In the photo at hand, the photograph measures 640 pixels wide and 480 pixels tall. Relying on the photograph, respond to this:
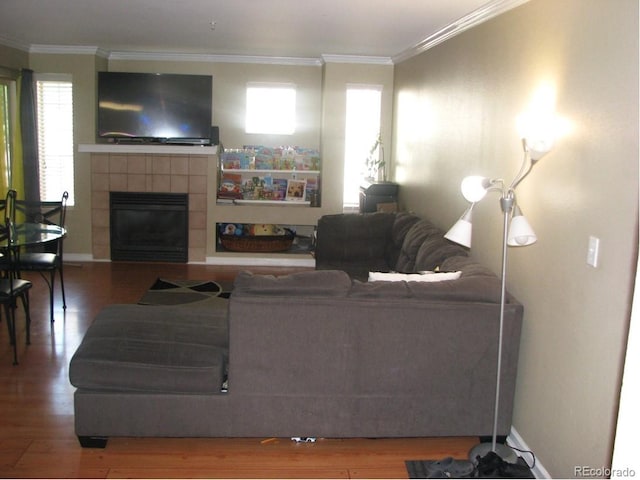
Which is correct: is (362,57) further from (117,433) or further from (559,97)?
(117,433)

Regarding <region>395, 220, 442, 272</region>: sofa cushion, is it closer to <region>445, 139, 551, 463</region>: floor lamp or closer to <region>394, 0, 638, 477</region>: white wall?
<region>394, 0, 638, 477</region>: white wall

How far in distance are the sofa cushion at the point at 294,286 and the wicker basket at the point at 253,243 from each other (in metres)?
4.56

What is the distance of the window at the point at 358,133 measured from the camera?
24.9ft

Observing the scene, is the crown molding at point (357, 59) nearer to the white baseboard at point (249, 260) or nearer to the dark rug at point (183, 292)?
the white baseboard at point (249, 260)

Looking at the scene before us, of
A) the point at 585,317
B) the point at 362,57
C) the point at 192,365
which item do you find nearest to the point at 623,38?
the point at 585,317

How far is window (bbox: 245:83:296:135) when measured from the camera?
7.88 meters

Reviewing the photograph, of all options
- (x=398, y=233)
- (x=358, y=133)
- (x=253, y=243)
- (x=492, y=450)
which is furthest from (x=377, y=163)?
(x=492, y=450)

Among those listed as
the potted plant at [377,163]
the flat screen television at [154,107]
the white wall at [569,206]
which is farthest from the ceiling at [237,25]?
the potted plant at [377,163]

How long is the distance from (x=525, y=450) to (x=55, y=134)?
647cm

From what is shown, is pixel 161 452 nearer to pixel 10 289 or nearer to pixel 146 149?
pixel 10 289

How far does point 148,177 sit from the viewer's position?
748cm

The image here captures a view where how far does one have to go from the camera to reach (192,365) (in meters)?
3.13

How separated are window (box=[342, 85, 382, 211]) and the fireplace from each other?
1978mm
